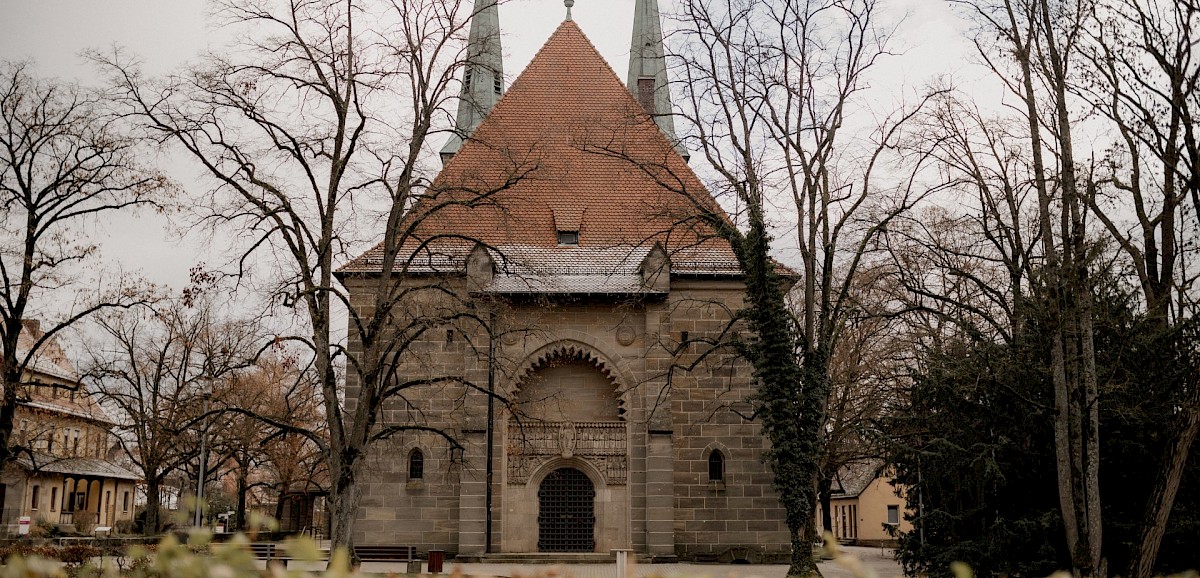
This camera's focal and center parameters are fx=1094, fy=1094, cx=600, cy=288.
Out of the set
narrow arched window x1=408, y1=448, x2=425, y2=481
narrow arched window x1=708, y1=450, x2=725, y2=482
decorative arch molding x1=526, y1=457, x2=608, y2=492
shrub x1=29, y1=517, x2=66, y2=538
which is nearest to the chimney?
narrow arched window x1=708, y1=450, x2=725, y2=482

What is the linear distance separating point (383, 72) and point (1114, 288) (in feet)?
37.8

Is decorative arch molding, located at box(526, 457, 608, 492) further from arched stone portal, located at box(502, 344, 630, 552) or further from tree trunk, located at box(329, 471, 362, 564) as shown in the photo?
tree trunk, located at box(329, 471, 362, 564)

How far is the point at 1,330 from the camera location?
17266 mm

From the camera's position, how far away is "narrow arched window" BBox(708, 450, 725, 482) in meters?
22.8

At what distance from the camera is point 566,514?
74.8 ft

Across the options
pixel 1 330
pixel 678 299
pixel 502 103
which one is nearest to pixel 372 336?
pixel 1 330

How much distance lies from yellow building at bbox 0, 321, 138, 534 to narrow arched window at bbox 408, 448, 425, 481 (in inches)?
491

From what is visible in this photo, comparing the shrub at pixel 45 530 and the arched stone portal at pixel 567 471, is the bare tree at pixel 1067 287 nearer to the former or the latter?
the arched stone portal at pixel 567 471

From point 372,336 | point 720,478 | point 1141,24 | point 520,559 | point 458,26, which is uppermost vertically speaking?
point 458,26

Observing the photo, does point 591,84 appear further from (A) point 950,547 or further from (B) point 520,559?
(A) point 950,547

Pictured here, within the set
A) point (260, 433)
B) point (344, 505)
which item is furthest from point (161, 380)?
point (344, 505)

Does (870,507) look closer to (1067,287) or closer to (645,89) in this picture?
(645,89)

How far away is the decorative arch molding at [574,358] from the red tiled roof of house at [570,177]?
2.20m

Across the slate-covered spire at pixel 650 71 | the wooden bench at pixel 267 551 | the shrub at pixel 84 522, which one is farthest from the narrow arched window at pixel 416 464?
the shrub at pixel 84 522
